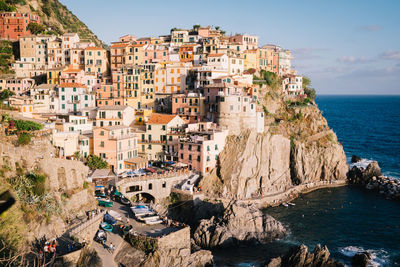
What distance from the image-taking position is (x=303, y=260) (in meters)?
39.4

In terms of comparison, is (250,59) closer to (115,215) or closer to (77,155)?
(77,155)

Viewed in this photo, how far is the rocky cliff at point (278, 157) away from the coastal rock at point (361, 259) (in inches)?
836

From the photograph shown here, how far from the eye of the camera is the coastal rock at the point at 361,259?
4184 cm

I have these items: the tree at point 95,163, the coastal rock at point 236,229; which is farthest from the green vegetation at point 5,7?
the coastal rock at point 236,229

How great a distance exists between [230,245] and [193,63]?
4839cm

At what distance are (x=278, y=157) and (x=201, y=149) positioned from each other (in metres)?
17.4

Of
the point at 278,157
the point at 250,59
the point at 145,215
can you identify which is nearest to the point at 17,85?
the point at 145,215

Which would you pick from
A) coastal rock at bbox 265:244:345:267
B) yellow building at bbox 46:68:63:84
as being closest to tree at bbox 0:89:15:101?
yellow building at bbox 46:68:63:84

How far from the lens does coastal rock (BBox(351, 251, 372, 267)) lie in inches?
1647

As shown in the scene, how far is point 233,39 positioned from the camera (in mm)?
96688

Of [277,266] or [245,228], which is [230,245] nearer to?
[245,228]

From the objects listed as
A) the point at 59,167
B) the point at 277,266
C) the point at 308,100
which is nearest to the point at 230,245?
the point at 277,266

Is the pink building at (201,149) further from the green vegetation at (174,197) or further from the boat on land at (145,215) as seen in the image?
the boat on land at (145,215)

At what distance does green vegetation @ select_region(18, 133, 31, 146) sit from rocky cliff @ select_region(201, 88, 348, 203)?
26526 millimetres
